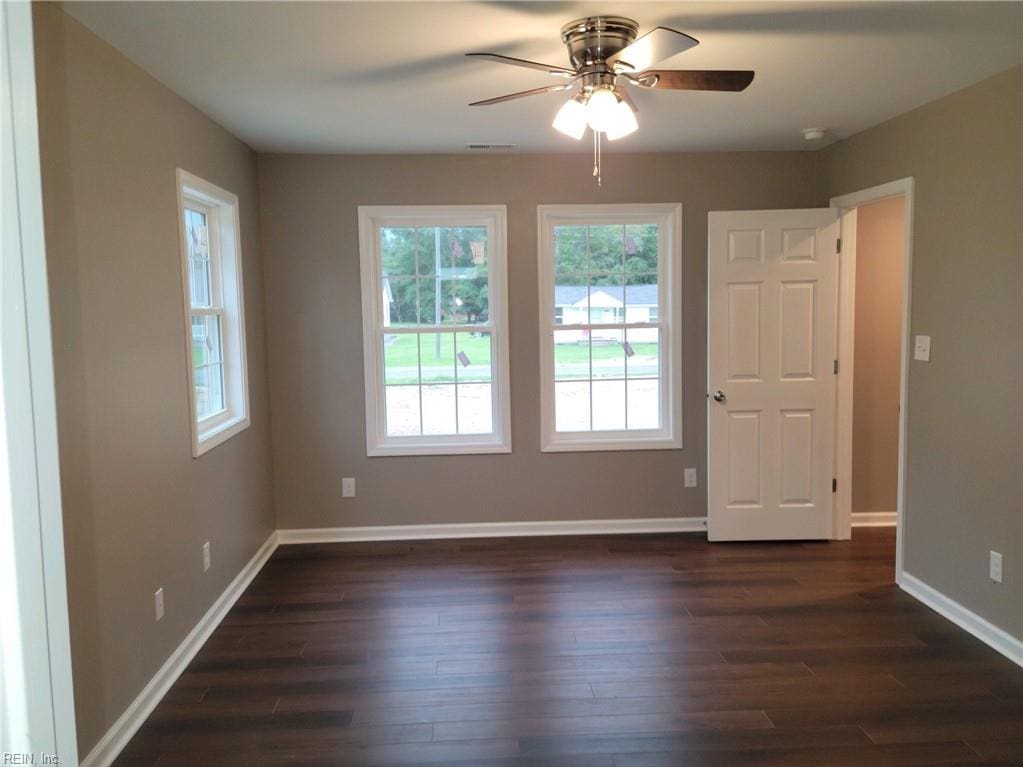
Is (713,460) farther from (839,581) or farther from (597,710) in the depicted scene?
(597,710)

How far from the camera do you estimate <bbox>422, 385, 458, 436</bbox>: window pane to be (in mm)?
4570

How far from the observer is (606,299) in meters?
4.56

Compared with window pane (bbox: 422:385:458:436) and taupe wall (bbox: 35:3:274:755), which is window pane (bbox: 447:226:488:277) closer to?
window pane (bbox: 422:385:458:436)

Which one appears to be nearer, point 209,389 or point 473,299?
point 209,389

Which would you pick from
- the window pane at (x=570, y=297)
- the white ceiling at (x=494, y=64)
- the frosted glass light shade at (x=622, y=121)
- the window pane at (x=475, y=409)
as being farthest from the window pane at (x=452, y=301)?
the frosted glass light shade at (x=622, y=121)

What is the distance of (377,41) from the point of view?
244 cm

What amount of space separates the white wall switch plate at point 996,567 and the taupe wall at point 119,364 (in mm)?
3403

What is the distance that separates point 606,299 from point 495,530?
1632 millimetres

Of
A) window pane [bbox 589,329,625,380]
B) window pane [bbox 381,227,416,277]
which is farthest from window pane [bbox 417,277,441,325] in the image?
window pane [bbox 589,329,625,380]

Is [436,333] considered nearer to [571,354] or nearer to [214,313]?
[571,354]

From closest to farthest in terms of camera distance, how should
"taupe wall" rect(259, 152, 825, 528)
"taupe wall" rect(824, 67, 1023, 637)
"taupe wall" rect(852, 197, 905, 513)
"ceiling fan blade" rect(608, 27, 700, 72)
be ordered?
"ceiling fan blade" rect(608, 27, 700, 72), "taupe wall" rect(824, 67, 1023, 637), "taupe wall" rect(259, 152, 825, 528), "taupe wall" rect(852, 197, 905, 513)

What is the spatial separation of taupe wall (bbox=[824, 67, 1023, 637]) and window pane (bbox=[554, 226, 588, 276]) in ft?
5.68

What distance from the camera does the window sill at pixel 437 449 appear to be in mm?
4500

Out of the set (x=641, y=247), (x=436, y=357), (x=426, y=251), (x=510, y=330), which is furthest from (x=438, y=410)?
(x=641, y=247)
